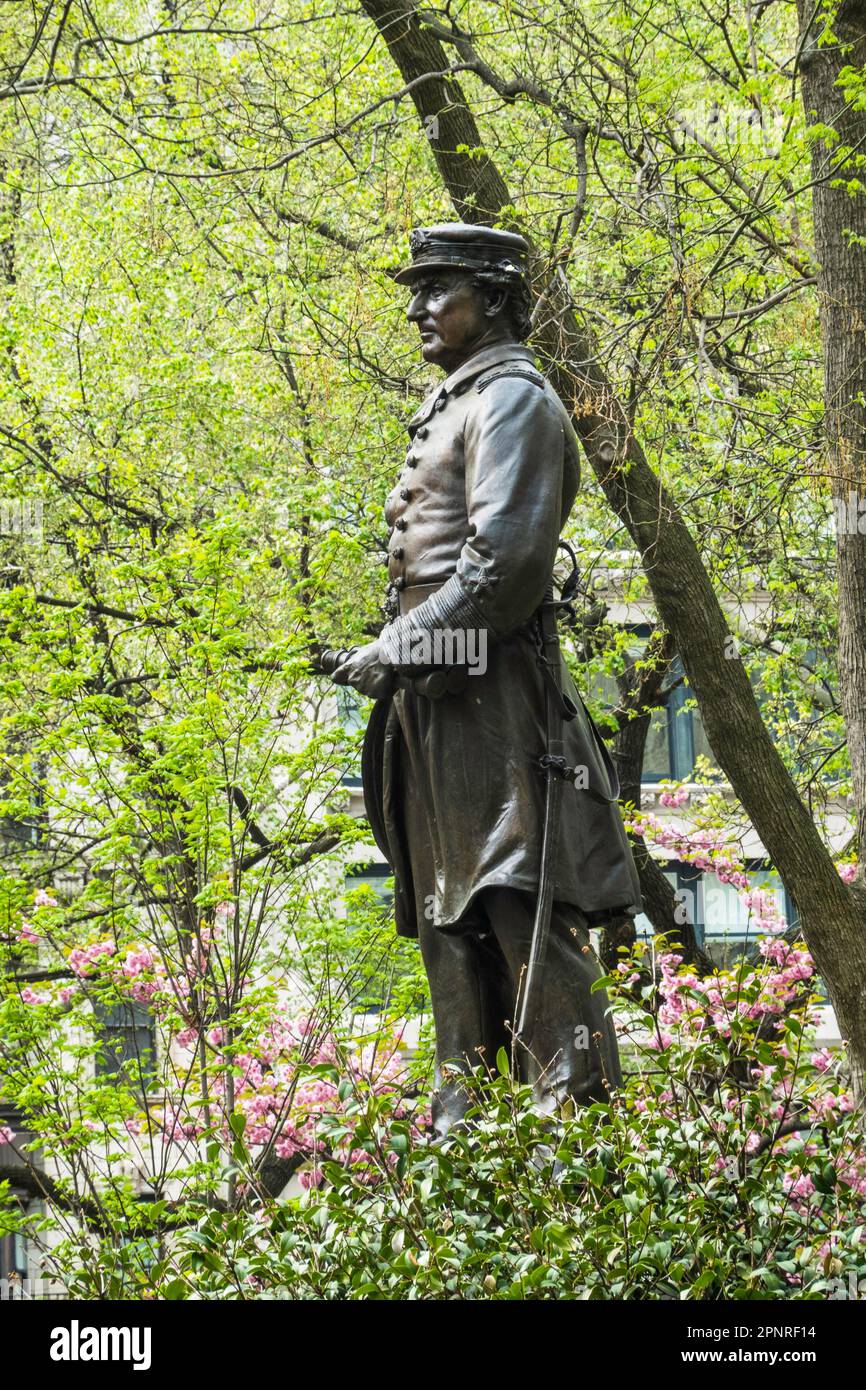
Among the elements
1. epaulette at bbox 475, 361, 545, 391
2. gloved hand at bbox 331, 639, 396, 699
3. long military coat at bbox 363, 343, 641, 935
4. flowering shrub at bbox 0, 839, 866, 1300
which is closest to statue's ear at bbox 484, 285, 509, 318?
long military coat at bbox 363, 343, 641, 935

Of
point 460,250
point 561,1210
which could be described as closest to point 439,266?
point 460,250

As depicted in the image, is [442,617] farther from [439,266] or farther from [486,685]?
[439,266]

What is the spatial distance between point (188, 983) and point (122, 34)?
29.9 feet

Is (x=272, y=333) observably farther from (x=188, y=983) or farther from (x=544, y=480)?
(x=544, y=480)

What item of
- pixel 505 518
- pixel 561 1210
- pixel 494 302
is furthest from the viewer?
pixel 494 302

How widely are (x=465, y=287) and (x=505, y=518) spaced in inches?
33.5

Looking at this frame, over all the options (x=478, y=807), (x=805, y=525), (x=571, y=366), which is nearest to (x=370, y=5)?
(x=571, y=366)

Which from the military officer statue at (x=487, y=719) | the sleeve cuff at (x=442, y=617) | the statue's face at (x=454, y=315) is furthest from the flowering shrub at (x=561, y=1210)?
the statue's face at (x=454, y=315)

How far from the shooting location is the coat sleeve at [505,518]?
17.0 feet

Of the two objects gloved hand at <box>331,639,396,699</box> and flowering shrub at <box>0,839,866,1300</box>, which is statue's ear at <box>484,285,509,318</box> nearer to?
gloved hand at <box>331,639,396,699</box>

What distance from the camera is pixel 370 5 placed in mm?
10047

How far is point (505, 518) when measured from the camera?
5219mm

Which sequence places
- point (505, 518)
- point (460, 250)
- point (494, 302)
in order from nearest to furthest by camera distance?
point (505, 518) → point (460, 250) → point (494, 302)
